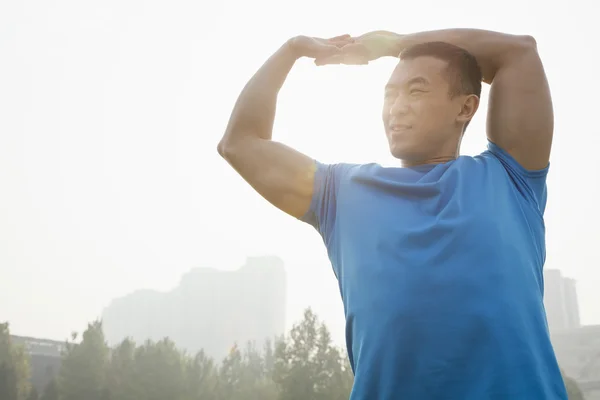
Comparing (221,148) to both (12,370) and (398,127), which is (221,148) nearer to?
(398,127)

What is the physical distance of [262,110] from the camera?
1961 mm

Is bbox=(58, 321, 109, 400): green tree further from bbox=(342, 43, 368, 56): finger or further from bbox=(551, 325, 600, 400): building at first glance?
bbox=(551, 325, 600, 400): building

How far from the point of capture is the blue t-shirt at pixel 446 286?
1.34 m

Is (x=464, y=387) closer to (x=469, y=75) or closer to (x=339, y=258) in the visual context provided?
(x=339, y=258)

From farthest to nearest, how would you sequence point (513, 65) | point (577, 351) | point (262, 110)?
point (577, 351), point (262, 110), point (513, 65)

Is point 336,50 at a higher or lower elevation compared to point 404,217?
higher

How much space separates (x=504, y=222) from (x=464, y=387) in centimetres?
47

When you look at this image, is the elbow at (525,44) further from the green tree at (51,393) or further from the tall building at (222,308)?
the tall building at (222,308)

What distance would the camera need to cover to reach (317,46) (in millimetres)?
2076

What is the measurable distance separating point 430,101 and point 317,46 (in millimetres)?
541

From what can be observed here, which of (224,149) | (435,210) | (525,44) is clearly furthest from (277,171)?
(525,44)

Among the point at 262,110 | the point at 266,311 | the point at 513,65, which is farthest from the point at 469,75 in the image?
the point at 266,311

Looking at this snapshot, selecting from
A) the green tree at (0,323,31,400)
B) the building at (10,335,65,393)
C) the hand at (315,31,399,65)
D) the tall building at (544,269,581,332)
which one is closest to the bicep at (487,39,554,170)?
the hand at (315,31,399,65)

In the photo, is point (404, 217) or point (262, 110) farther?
point (262, 110)
